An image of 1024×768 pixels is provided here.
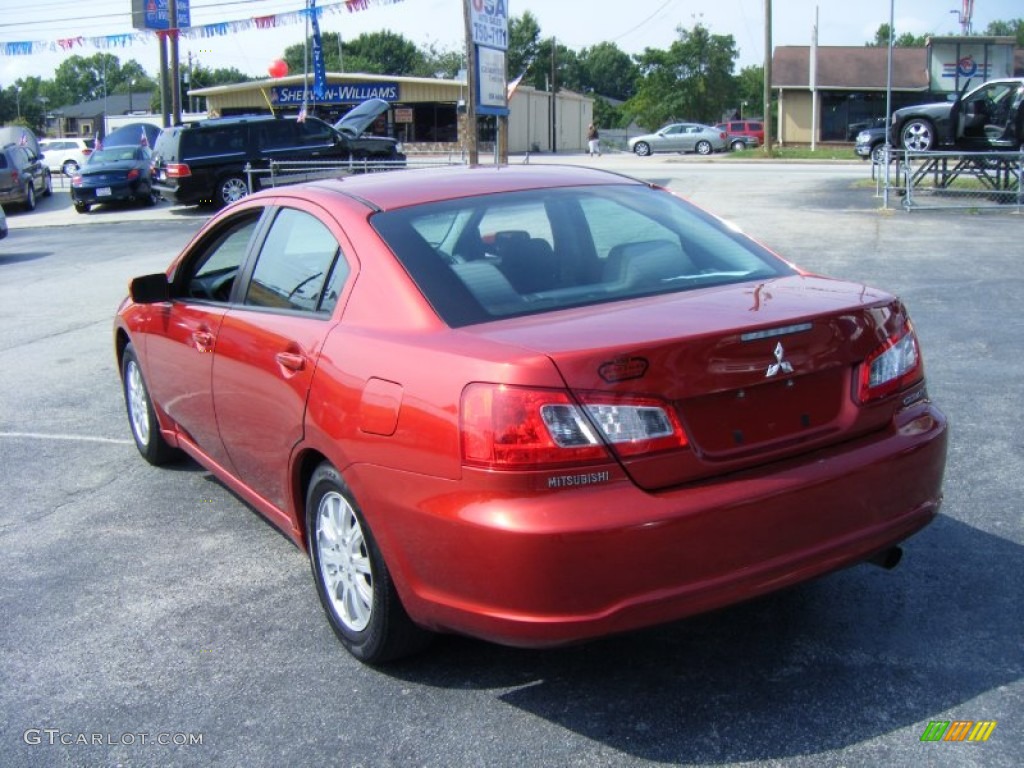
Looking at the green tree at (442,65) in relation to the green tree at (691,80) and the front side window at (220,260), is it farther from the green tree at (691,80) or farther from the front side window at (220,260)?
the front side window at (220,260)

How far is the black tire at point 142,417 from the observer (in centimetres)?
587

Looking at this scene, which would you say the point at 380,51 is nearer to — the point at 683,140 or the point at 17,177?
the point at 683,140

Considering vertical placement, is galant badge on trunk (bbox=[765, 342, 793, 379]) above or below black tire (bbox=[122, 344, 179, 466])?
above

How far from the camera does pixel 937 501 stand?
11.7 ft

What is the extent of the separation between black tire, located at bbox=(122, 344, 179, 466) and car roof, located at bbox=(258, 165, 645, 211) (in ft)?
5.75

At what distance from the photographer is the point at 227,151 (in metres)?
23.5

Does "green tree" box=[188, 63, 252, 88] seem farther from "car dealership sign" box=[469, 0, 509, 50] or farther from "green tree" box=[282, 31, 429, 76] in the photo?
"car dealership sign" box=[469, 0, 509, 50]

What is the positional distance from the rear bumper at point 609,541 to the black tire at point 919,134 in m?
20.1

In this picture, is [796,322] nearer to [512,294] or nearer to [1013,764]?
[512,294]

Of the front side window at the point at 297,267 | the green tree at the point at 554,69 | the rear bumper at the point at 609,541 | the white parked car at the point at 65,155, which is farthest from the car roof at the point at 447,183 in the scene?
the green tree at the point at 554,69

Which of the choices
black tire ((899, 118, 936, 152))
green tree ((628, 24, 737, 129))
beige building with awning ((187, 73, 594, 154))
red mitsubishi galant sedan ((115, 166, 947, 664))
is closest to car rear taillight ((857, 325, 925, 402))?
red mitsubishi galant sedan ((115, 166, 947, 664))

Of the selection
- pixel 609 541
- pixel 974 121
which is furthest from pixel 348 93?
pixel 609 541

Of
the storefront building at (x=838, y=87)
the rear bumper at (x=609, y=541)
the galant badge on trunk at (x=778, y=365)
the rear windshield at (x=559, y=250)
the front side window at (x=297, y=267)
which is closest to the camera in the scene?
the rear bumper at (x=609, y=541)

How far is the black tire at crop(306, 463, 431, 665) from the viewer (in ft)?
11.2
